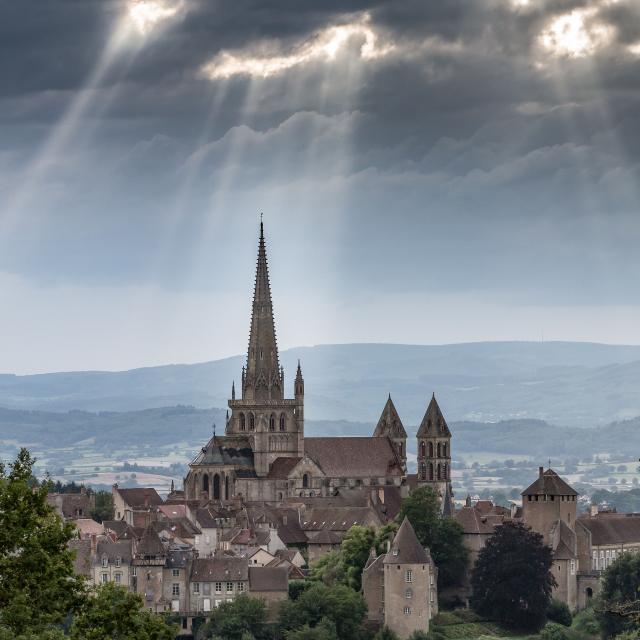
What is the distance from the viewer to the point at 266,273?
198 meters

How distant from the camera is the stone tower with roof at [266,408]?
185500 mm

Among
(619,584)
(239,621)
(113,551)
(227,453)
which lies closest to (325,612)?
(239,621)

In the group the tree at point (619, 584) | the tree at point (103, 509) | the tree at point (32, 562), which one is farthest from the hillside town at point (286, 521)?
the tree at point (32, 562)

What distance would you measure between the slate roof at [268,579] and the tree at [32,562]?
82488 millimetres

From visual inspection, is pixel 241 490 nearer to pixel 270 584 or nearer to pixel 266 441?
pixel 266 441

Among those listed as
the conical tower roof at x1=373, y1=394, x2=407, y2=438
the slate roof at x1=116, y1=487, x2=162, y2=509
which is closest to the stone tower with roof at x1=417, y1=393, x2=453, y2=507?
Result: the conical tower roof at x1=373, y1=394, x2=407, y2=438

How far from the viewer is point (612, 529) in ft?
525

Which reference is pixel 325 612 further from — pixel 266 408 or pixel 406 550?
pixel 266 408

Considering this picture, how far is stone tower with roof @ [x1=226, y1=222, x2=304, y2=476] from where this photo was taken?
609ft

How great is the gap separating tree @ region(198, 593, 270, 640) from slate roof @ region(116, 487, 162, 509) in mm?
37320

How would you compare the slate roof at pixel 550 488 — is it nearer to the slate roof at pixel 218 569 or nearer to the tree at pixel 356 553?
the tree at pixel 356 553

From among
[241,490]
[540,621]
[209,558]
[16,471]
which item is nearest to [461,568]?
[540,621]

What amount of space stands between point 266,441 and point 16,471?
13051 cm

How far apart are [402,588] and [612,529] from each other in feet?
100
